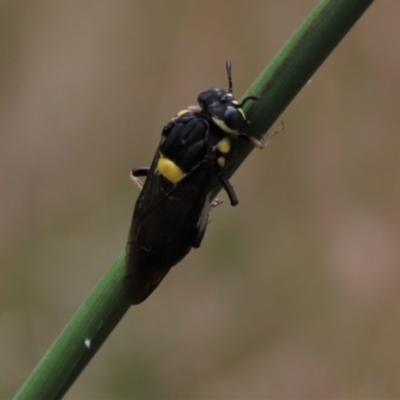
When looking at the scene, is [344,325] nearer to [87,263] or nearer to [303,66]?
[87,263]

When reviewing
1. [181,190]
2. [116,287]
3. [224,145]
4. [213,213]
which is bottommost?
[213,213]

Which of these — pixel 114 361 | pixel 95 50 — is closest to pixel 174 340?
pixel 114 361

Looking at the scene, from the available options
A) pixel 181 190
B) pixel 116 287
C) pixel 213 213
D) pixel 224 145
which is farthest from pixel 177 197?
pixel 213 213

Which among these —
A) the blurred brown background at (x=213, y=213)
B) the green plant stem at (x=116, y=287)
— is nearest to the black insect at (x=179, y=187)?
the green plant stem at (x=116, y=287)

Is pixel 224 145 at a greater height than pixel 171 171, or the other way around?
pixel 224 145

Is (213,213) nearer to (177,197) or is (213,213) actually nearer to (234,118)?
(177,197)

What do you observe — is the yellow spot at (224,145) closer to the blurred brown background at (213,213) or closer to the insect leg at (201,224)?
the insect leg at (201,224)
